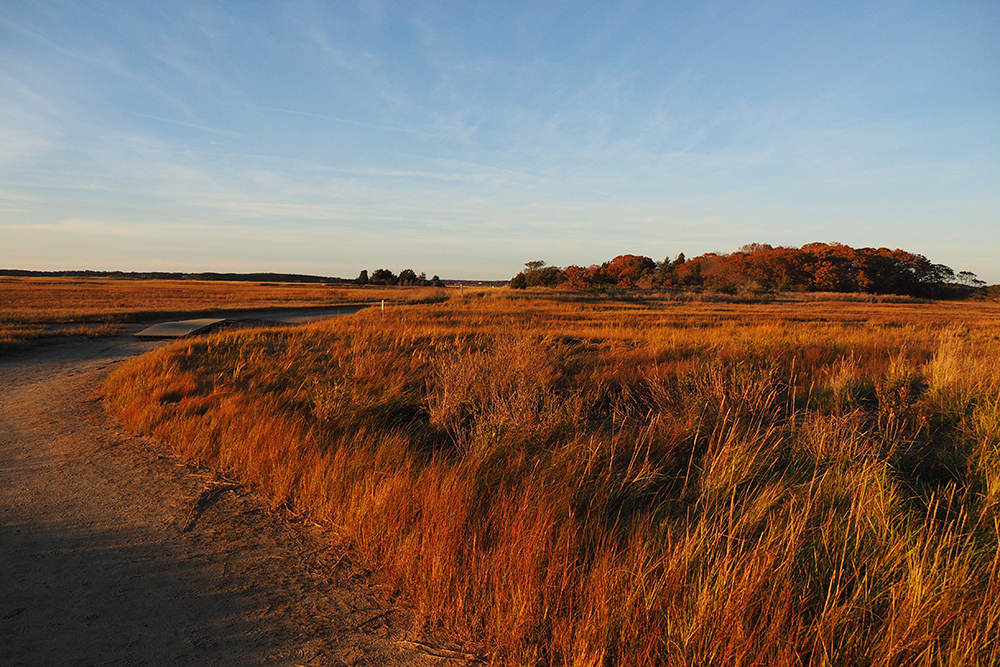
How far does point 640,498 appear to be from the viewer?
405cm

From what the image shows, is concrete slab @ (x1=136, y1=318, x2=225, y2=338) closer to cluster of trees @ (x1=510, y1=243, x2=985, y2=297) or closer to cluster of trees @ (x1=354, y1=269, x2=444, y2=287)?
cluster of trees @ (x1=510, y1=243, x2=985, y2=297)

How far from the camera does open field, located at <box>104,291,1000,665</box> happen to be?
7.57 ft

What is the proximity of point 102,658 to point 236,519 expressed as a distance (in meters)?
1.60

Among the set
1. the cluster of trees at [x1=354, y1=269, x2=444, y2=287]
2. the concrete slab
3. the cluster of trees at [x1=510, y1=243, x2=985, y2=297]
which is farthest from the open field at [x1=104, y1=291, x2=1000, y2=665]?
the cluster of trees at [x1=354, y1=269, x2=444, y2=287]

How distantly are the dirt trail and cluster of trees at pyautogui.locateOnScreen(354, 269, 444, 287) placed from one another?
94.0 metres

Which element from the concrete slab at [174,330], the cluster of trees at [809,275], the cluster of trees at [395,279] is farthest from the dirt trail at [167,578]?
the cluster of trees at [395,279]

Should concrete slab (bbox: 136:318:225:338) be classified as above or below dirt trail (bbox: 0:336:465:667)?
above

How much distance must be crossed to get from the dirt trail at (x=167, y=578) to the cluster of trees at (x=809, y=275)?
5645 cm

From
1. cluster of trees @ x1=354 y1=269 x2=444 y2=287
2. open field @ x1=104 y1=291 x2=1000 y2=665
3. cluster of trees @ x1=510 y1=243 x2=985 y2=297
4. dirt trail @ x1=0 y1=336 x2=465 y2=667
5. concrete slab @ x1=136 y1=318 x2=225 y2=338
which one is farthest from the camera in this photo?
cluster of trees @ x1=354 y1=269 x2=444 y2=287

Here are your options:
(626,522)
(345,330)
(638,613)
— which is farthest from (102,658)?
(345,330)

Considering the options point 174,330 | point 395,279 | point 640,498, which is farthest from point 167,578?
point 395,279

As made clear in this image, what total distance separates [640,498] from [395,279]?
372 feet

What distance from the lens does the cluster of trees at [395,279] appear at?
102m

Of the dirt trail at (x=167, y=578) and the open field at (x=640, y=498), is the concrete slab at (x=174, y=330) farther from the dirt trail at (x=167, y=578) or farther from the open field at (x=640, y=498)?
the dirt trail at (x=167, y=578)
